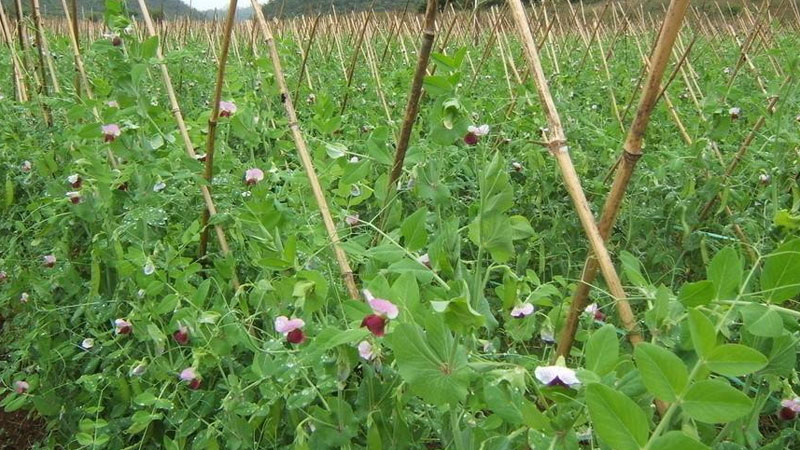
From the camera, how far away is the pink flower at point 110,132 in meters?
1.28

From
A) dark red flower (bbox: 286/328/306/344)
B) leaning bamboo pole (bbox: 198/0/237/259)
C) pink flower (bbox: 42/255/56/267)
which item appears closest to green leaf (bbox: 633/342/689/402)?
dark red flower (bbox: 286/328/306/344)

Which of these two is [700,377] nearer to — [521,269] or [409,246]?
[409,246]

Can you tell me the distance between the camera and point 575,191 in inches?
26.8

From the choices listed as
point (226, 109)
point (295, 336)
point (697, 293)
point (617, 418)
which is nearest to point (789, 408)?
point (697, 293)

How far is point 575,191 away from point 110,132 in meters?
0.94

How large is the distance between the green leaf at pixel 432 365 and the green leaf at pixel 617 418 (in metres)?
0.12

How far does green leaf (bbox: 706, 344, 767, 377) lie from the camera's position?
18.2 inches

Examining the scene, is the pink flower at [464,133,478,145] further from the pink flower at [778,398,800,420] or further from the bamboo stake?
the pink flower at [778,398,800,420]

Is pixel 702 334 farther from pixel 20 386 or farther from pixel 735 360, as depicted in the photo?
pixel 20 386

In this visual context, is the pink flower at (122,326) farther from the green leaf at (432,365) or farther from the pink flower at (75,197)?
the green leaf at (432,365)

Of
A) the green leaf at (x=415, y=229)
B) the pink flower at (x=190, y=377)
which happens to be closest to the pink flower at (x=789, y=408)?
the green leaf at (x=415, y=229)

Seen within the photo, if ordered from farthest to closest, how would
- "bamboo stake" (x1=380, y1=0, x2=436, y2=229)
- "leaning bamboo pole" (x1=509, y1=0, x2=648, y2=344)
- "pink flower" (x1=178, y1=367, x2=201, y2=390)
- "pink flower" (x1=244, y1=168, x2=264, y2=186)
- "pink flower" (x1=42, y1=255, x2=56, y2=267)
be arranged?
"pink flower" (x1=42, y1=255, x2=56, y2=267) → "pink flower" (x1=244, y1=168, x2=264, y2=186) → "pink flower" (x1=178, y1=367, x2=201, y2=390) → "bamboo stake" (x1=380, y1=0, x2=436, y2=229) → "leaning bamboo pole" (x1=509, y1=0, x2=648, y2=344)

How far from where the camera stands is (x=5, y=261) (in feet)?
4.91

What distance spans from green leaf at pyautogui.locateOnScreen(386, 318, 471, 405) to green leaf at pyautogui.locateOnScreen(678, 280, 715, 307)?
19 cm
